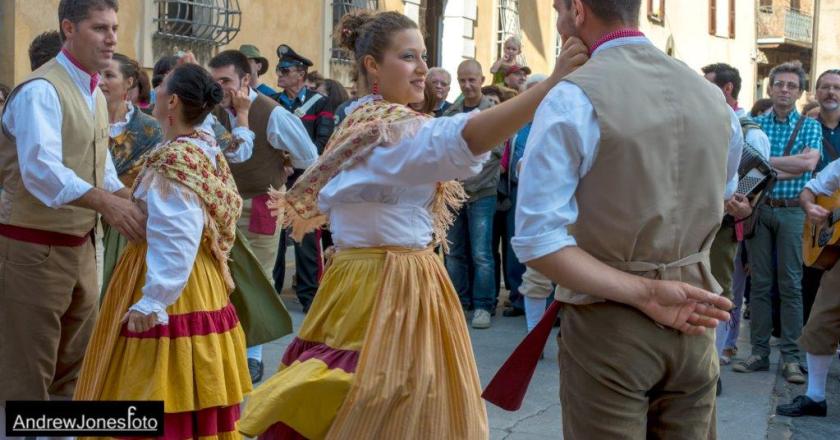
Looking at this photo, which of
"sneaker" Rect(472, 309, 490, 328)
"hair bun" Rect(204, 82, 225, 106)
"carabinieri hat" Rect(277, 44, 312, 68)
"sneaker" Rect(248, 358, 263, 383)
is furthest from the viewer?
"carabinieri hat" Rect(277, 44, 312, 68)

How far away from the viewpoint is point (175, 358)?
4.34m

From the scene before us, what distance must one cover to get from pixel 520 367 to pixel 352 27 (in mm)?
1728

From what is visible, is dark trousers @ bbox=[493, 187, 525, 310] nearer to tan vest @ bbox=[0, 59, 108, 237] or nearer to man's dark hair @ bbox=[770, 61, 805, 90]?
man's dark hair @ bbox=[770, 61, 805, 90]

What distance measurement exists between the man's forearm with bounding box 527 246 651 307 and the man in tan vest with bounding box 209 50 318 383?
14.6 feet

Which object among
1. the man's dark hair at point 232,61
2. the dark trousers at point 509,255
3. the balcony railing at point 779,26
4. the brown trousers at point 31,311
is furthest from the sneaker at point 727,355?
the balcony railing at point 779,26

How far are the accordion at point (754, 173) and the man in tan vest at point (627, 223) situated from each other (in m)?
3.40

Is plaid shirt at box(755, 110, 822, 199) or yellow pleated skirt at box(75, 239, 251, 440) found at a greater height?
plaid shirt at box(755, 110, 822, 199)

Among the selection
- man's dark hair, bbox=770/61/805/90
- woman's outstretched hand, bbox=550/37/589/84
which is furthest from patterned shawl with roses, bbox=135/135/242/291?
man's dark hair, bbox=770/61/805/90

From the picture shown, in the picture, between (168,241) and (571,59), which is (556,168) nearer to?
(571,59)

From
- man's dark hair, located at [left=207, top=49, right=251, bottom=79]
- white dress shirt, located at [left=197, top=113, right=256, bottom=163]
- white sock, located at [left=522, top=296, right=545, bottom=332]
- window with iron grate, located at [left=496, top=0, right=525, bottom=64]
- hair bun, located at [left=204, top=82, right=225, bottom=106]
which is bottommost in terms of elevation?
white sock, located at [left=522, top=296, right=545, bottom=332]

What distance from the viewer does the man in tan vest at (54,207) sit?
14.7 feet

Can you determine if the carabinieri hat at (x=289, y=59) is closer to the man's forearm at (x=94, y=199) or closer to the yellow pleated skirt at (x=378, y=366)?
the man's forearm at (x=94, y=199)

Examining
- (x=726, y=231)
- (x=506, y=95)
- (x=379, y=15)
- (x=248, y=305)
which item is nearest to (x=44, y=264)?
(x=248, y=305)

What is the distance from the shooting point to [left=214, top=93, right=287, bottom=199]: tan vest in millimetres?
7215
